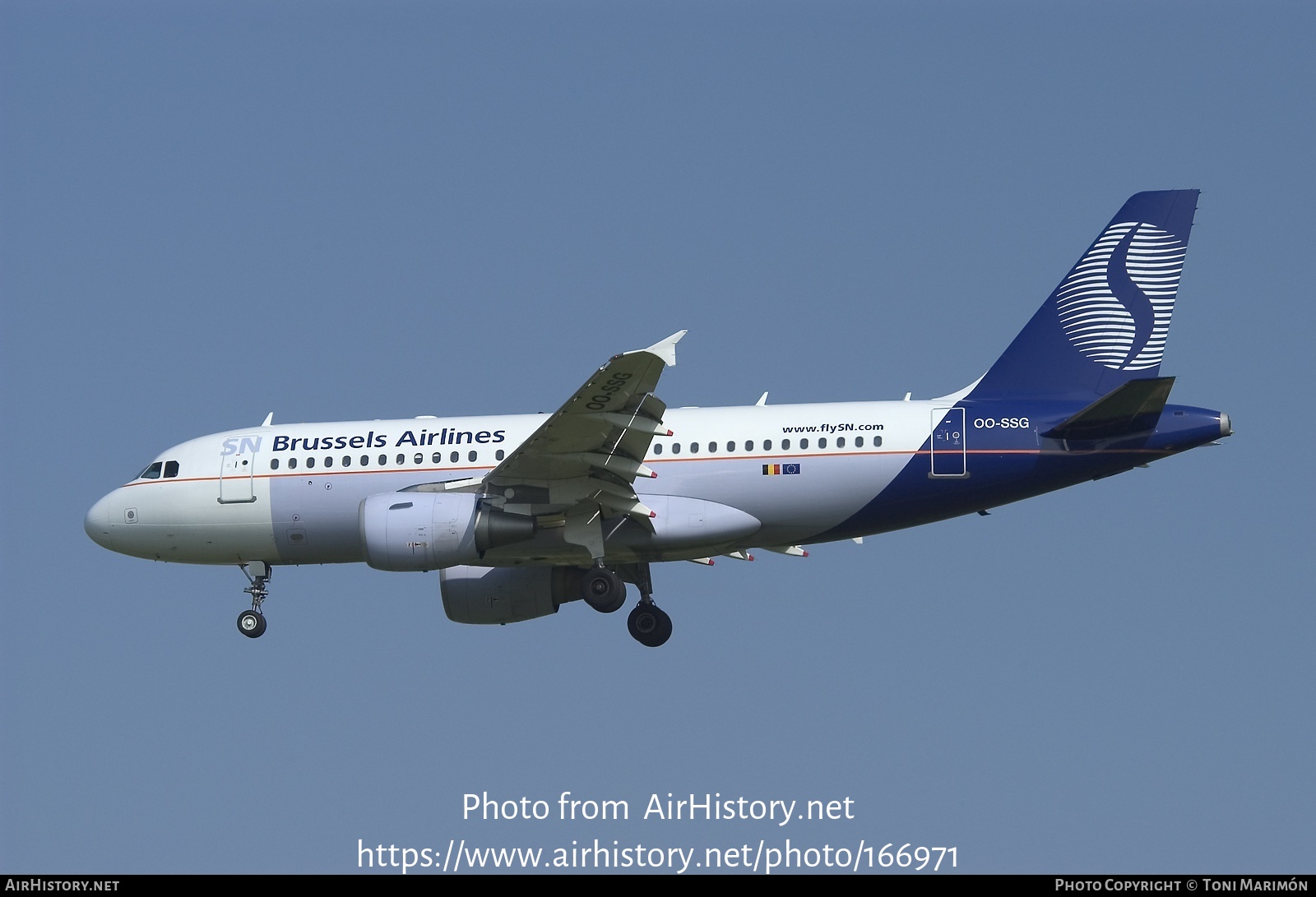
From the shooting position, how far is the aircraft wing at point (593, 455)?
29.8 m

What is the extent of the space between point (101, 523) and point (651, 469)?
1078 centimetres

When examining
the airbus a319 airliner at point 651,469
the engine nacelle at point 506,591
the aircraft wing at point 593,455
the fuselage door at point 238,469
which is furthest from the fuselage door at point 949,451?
the fuselage door at point 238,469

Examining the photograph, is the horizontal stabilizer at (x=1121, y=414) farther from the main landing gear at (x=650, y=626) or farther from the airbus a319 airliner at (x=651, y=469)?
the main landing gear at (x=650, y=626)

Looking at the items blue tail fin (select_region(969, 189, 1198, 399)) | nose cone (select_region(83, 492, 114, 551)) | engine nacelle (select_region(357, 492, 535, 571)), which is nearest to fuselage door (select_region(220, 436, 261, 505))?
nose cone (select_region(83, 492, 114, 551))

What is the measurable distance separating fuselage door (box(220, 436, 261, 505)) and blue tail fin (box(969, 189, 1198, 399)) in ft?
42.9

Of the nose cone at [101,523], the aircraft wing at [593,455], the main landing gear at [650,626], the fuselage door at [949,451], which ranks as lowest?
the main landing gear at [650,626]

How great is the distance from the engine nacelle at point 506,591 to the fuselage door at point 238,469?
13.1 ft

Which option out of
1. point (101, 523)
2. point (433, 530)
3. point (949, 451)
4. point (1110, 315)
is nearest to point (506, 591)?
point (433, 530)

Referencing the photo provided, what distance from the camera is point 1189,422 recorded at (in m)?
31.8

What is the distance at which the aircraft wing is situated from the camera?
97.8ft

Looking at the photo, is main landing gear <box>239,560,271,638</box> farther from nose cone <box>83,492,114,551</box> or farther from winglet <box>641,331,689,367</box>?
winglet <box>641,331,689,367</box>

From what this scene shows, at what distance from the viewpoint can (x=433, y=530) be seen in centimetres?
3181

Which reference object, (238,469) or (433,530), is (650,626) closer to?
(433,530)
